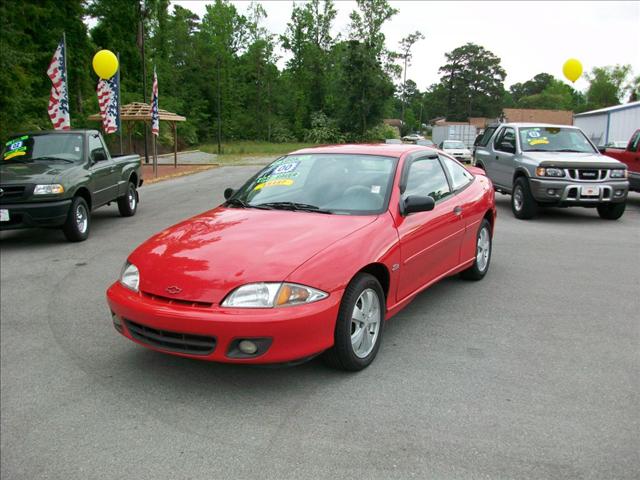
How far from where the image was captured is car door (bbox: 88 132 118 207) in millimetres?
9523

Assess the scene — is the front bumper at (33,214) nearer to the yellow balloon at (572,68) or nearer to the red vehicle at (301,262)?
the red vehicle at (301,262)

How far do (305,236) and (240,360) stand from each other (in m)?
0.94

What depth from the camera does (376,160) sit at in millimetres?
4828

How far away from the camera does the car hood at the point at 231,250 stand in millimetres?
3416

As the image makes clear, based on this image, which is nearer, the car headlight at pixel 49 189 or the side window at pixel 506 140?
the car headlight at pixel 49 189

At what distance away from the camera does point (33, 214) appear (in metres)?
8.11

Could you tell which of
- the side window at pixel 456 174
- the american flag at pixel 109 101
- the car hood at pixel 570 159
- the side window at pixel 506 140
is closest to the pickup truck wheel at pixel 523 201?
the car hood at pixel 570 159

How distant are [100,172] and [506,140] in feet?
26.2

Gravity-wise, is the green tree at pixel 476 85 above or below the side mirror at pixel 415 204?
Result: above

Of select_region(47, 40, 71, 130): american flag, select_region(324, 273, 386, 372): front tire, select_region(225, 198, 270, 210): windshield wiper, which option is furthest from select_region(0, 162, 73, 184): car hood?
select_region(47, 40, 71, 130): american flag

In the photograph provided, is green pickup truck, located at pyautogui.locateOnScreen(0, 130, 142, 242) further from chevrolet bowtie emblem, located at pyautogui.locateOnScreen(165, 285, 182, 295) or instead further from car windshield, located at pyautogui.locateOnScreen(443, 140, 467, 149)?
car windshield, located at pyautogui.locateOnScreen(443, 140, 467, 149)

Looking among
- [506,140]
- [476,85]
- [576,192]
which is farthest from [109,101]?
[476,85]

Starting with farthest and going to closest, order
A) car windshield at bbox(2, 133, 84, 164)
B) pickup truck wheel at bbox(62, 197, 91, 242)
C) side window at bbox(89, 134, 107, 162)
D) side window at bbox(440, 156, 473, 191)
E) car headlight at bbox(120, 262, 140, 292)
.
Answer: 1. side window at bbox(89, 134, 107, 162)
2. car windshield at bbox(2, 133, 84, 164)
3. pickup truck wheel at bbox(62, 197, 91, 242)
4. side window at bbox(440, 156, 473, 191)
5. car headlight at bbox(120, 262, 140, 292)

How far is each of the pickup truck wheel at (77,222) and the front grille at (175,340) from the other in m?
5.56
